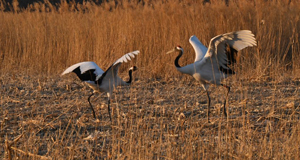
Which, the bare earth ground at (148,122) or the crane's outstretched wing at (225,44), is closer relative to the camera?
the bare earth ground at (148,122)

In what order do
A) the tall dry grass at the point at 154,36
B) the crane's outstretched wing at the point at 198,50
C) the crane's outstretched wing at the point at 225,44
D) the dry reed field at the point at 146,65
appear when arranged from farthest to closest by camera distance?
the tall dry grass at the point at 154,36, the crane's outstretched wing at the point at 198,50, the dry reed field at the point at 146,65, the crane's outstretched wing at the point at 225,44

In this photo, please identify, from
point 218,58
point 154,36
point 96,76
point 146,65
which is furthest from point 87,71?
point 154,36

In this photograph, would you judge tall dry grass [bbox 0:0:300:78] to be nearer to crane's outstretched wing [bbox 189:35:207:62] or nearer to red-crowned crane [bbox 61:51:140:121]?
crane's outstretched wing [bbox 189:35:207:62]

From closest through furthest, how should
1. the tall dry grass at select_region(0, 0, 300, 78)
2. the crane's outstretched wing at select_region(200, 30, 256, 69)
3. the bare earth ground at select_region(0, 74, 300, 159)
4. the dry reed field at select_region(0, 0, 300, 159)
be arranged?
the bare earth ground at select_region(0, 74, 300, 159) < the crane's outstretched wing at select_region(200, 30, 256, 69) < the dry reed field at select_region(0, 0, 300, 159) < the tall dry grass at select_region(0, 0, 300, 78)

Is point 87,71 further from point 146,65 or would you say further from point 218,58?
point 146,65

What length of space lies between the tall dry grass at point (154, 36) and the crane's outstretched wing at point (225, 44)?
1.95m

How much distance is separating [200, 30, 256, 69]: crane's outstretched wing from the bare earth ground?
437mm

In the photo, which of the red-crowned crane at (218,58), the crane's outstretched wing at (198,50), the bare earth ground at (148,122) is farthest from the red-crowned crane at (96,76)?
the crane's outstretched wing at (198,50)

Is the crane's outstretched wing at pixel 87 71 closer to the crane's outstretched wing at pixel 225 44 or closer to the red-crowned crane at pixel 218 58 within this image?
the red-crowned crane at pixel 218 58

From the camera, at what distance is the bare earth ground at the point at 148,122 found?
10.7ft

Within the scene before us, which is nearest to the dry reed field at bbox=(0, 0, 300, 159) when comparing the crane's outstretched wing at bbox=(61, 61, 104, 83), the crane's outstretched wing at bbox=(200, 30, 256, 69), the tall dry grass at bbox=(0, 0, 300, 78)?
the tall dry grass at bbox=(0, 0, 300, 78)

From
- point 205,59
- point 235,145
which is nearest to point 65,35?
point 205,59

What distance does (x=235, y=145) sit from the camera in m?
3.57

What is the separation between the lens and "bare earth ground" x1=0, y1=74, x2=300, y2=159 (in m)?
3.28
